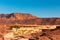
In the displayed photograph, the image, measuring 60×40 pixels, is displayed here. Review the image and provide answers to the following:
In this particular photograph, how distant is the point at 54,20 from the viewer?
168 m

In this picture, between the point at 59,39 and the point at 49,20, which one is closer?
the point at 59,39

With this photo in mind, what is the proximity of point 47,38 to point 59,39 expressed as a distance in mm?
1178

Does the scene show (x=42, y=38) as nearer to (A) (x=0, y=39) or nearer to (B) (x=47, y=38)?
(B) (x=47, y=38)

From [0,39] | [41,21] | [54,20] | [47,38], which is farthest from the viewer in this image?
[41,21]

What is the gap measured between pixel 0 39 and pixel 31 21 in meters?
148

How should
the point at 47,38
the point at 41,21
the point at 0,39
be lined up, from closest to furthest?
the point at 47,38 < the point at 0,39 < the point at 41,21

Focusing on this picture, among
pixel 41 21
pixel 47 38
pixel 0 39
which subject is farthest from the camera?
pixel 41 21

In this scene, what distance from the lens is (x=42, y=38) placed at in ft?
70.2

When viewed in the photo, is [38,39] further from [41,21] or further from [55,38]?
[41,21]

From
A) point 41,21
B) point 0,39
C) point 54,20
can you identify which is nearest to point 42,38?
point 0,39

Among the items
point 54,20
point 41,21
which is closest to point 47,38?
point 54,20

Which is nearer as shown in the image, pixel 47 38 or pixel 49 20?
pixel 47 38

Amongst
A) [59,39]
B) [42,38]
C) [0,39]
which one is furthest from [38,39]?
[0,39]

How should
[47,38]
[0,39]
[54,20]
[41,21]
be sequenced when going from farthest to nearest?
[41,21], [54,20], [0,39], [47,38]
